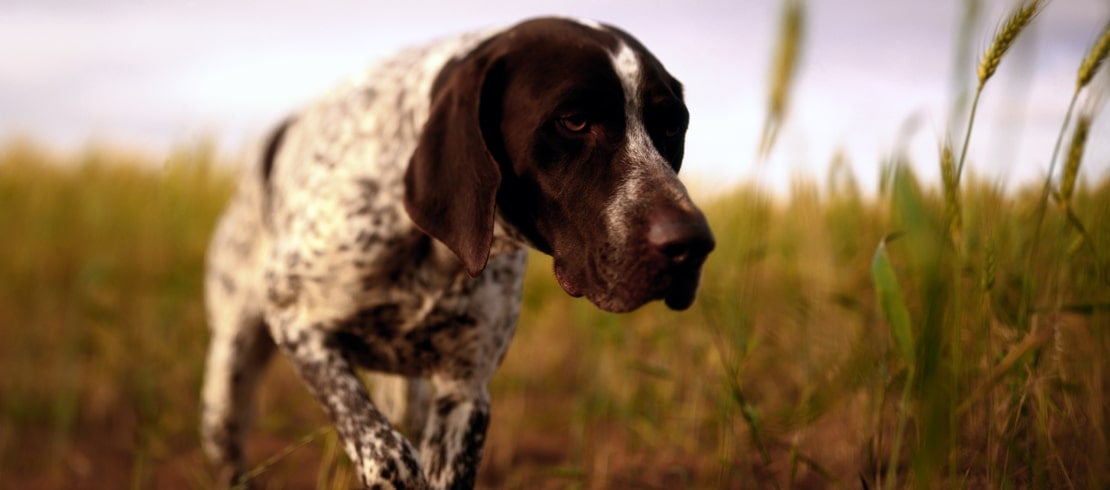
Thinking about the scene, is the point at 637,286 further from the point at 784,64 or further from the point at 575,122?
the point at 784,64

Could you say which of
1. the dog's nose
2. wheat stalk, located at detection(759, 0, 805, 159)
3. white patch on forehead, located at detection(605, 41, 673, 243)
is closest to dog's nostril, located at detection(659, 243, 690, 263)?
the dog's nose

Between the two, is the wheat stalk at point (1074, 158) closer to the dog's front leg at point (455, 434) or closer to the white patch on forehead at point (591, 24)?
the white patch on forehead at point (591, 24)

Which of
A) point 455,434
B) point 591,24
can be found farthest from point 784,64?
point 455,434

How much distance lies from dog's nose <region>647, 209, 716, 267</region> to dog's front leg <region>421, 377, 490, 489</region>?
0.97 meters

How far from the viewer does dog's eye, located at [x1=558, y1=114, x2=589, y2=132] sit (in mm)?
2109

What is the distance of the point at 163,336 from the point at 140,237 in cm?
158

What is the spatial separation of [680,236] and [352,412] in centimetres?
106

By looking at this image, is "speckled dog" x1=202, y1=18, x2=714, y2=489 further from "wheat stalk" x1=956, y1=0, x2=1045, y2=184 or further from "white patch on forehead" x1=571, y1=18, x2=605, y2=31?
"wheat stalk" x1=956, y1=0, x2=1045, y2=184

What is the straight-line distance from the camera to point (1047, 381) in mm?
2367

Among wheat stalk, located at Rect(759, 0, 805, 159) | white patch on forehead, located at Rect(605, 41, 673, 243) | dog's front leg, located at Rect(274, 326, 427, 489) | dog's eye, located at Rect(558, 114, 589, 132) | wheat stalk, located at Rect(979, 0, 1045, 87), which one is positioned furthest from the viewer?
wheat stalk, located at Rect(759, 0, 805, 159)

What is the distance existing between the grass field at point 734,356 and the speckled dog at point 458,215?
32 cm

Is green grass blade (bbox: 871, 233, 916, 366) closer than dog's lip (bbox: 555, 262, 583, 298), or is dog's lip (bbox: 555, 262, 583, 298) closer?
green grass blade (bbox: 871, 233, 916, 366)

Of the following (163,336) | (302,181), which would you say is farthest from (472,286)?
(163,336)

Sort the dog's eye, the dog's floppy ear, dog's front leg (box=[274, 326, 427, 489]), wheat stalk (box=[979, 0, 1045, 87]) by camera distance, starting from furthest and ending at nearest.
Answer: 1. dog's front leg (box=[274, 326, 427, 489])
2. the dog's floppy ear
3. the dog's eye
4. wheat stalk (box=[979, 0, 1045, 87])
